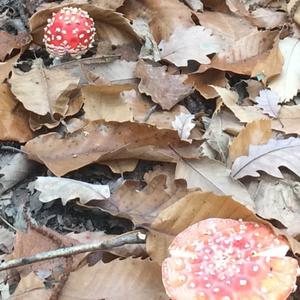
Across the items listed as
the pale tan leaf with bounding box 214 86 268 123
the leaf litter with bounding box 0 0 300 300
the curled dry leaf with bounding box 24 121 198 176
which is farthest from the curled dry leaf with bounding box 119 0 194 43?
the curled dry leaf with bounding box 24 121 198 176

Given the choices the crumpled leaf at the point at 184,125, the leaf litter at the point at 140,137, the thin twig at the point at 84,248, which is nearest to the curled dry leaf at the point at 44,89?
the leaf litter at the point at 140,137

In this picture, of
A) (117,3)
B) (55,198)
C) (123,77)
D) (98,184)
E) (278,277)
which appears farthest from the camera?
(117,3)

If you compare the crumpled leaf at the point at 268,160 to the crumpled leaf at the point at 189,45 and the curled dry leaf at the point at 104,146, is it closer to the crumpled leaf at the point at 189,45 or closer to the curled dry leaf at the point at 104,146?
the curled dry leaf at the point at 104,146

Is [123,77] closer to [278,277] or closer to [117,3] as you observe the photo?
[117,3]

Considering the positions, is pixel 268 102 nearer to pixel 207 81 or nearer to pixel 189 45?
pixel 207 81

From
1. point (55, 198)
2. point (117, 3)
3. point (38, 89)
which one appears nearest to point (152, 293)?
point (55, 198)

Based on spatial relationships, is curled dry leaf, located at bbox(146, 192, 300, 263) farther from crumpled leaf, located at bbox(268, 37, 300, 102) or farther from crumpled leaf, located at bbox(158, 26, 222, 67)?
crumpled leaf, located at bbox(158, 26, 222, 67)
